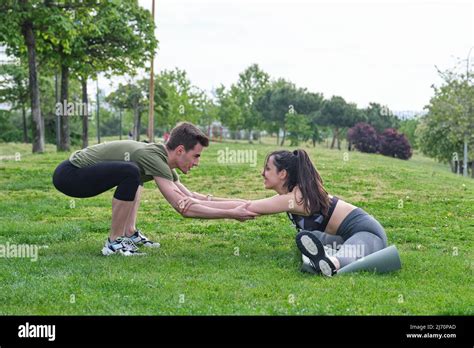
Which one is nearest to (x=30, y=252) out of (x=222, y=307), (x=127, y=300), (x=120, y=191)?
(x=120, y=191)

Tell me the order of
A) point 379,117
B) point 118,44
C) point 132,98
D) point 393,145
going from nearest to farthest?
1. point 118,44
2. point 132,98
3. point 393,145
4. point 379,117

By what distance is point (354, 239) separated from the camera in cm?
673

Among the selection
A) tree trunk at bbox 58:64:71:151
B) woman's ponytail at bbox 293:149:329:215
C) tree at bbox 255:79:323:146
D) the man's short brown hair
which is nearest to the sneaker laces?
the man's short brown hair

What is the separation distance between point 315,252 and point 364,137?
149 feet

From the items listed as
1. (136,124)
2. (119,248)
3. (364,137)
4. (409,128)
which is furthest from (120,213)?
(409,128)

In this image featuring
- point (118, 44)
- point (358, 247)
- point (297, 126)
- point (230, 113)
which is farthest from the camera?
point (230, 113)

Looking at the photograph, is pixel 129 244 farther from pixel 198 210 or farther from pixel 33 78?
pixel 33 78

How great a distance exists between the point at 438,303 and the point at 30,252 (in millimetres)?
4786

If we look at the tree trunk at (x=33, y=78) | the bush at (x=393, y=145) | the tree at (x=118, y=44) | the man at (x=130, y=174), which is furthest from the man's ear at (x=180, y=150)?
the bush at (x=393, y=145)

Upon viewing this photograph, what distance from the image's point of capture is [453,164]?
4862cm

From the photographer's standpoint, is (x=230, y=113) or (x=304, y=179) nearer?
(x=304, y=179)
